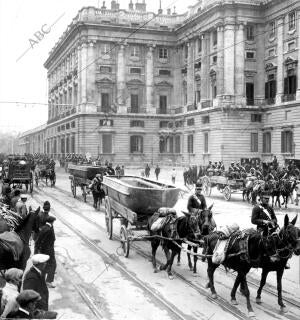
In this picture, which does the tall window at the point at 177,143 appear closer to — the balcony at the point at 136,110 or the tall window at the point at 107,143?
the balcony at the point at 136,110

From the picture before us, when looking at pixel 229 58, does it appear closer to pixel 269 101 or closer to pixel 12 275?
pixel 269 101

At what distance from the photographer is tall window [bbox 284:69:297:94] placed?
3944 centimetres

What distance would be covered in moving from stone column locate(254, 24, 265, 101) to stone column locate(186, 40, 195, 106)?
27.4 feet

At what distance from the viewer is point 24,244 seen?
8852 millimetres

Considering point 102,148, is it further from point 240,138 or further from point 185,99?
point 240,138

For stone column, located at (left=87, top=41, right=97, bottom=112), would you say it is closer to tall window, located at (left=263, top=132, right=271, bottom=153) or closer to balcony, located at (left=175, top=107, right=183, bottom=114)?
balcony, located at (left=175, top=107, right=183, bottom=114)

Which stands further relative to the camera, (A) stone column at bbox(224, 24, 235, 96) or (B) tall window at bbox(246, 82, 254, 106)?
(B) tall window at bbox(246, 82, 254, 106)

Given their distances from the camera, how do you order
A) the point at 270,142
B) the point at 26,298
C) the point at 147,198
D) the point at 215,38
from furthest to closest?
the point at 215,38, the point at 270,142, the point at 147,198, the point at 26,298

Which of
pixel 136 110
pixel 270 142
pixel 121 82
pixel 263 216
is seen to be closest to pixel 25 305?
pixel 263 216

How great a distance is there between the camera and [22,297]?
196 inches

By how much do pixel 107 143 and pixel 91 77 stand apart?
301 inches

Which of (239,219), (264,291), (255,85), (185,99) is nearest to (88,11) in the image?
(185,99)

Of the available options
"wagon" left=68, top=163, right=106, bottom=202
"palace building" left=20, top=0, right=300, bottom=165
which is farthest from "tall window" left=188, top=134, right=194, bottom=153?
"wagon" left=68, top=163, right=106, bottom=202

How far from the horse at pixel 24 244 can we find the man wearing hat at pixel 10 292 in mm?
1569
